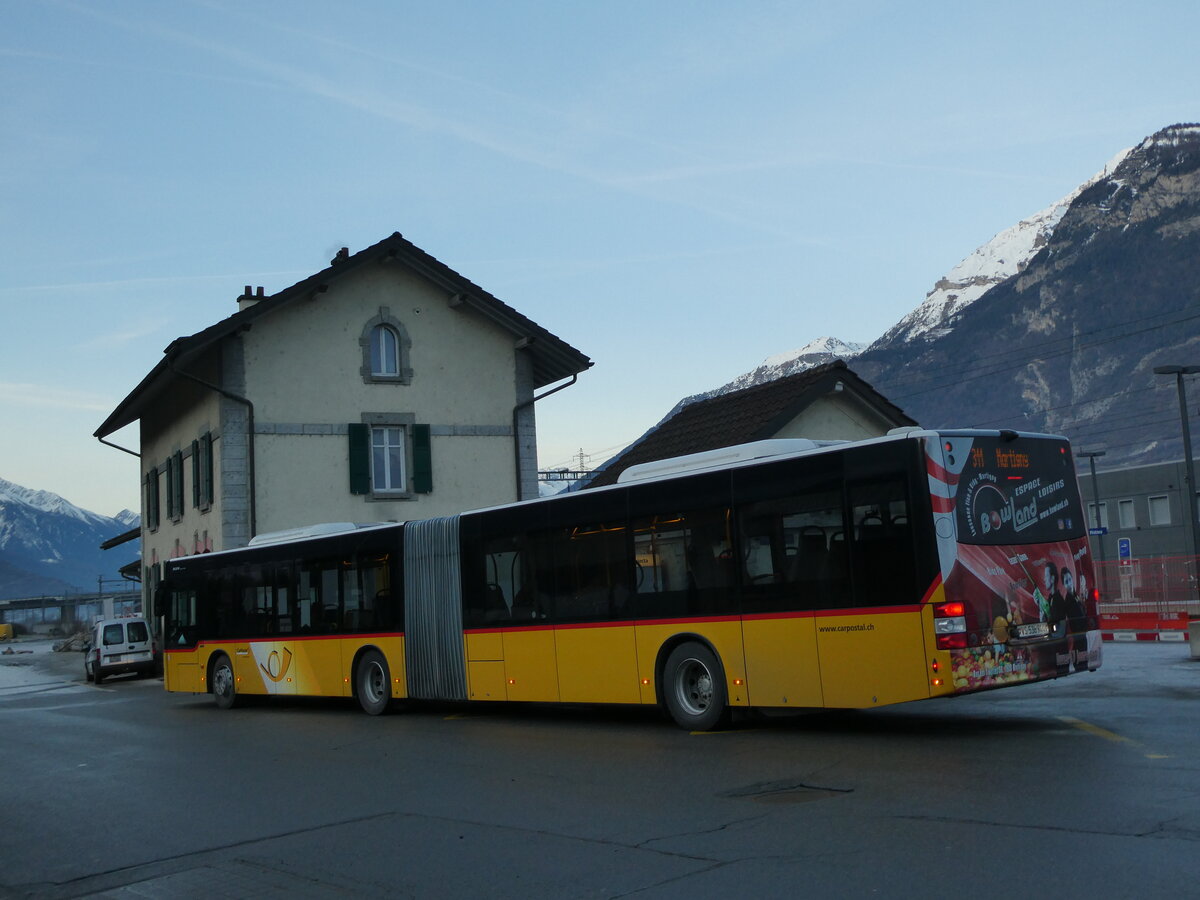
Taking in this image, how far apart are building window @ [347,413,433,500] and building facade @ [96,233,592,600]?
3 cm

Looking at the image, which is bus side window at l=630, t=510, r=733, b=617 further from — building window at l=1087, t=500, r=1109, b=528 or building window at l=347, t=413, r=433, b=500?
building window at l=1087, t=500, r=1109, b=528

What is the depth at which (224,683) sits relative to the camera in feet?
76.3

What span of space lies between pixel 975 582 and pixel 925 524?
0.71m

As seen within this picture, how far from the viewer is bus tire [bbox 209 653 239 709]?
75.6 feet

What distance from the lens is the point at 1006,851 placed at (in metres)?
7.19

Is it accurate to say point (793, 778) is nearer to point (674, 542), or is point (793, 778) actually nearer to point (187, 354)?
point (674, 542)

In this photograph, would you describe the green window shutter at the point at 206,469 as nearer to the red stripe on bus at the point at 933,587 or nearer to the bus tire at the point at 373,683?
the bus tire at the point at 373,683

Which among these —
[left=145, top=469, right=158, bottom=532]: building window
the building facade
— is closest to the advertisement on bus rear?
the building facade

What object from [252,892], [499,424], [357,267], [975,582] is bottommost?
[252,892]

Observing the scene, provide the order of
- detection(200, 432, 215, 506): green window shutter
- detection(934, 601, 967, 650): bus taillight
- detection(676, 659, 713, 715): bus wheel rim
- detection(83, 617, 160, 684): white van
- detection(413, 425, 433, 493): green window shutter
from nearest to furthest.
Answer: detection(934, 601, 967, 650): bus taillight < detection(676, 659, 713, 715): bus wheel rim < detection(200, 432, 215, 506): green window shutter < detection(413, 425, 433, 493): green window shutter < detection(83, 617, 160, 684): white van

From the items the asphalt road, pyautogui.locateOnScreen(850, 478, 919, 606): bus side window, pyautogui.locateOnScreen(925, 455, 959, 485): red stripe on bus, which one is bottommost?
the asphalt road

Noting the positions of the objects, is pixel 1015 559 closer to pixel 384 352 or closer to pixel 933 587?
pixel 933 587

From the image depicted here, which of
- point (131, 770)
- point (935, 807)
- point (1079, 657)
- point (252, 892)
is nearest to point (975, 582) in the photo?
point (1079, 657)

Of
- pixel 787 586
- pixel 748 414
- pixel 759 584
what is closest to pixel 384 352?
pixel 748 414
